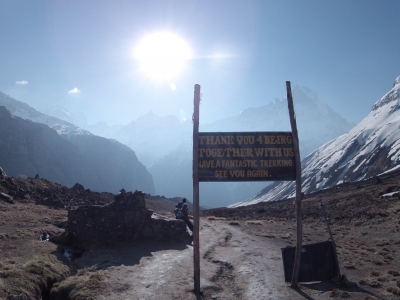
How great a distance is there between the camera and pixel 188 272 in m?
11.5

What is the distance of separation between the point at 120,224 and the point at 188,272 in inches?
248

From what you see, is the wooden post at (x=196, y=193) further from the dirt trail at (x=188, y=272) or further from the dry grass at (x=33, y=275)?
the dry grass at (x=33, y=275)

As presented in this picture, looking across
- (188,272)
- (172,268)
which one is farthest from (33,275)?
(188,272)

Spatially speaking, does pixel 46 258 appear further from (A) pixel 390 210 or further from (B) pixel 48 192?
(A) pixel 390 210

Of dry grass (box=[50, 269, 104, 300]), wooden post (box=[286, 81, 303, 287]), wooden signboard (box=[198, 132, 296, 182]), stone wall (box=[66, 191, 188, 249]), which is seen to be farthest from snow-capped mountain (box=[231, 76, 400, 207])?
dry grass (box=[50, 269, 104, 300])

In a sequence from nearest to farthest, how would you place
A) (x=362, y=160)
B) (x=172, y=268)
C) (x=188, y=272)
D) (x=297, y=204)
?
(x=297, y=204), (x=188, y=272), (x=172, y=268), (x=362, y=160)

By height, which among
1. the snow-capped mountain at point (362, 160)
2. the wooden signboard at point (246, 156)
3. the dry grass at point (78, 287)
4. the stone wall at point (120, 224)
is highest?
the snow-capped mountain at point (362, 160)

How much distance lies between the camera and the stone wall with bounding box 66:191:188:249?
15930mm

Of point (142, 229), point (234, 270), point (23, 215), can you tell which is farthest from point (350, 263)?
point (23, 215)

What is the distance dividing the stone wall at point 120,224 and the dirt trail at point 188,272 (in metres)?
1.11

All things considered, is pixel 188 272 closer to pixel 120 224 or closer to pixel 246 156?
pixel 246 156

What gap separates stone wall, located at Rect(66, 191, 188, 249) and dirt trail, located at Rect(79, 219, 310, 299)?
3.66 feet

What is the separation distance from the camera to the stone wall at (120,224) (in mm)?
15930

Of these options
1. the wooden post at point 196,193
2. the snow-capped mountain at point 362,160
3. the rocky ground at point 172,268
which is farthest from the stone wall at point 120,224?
the snow-capped mountain at point 362,160
